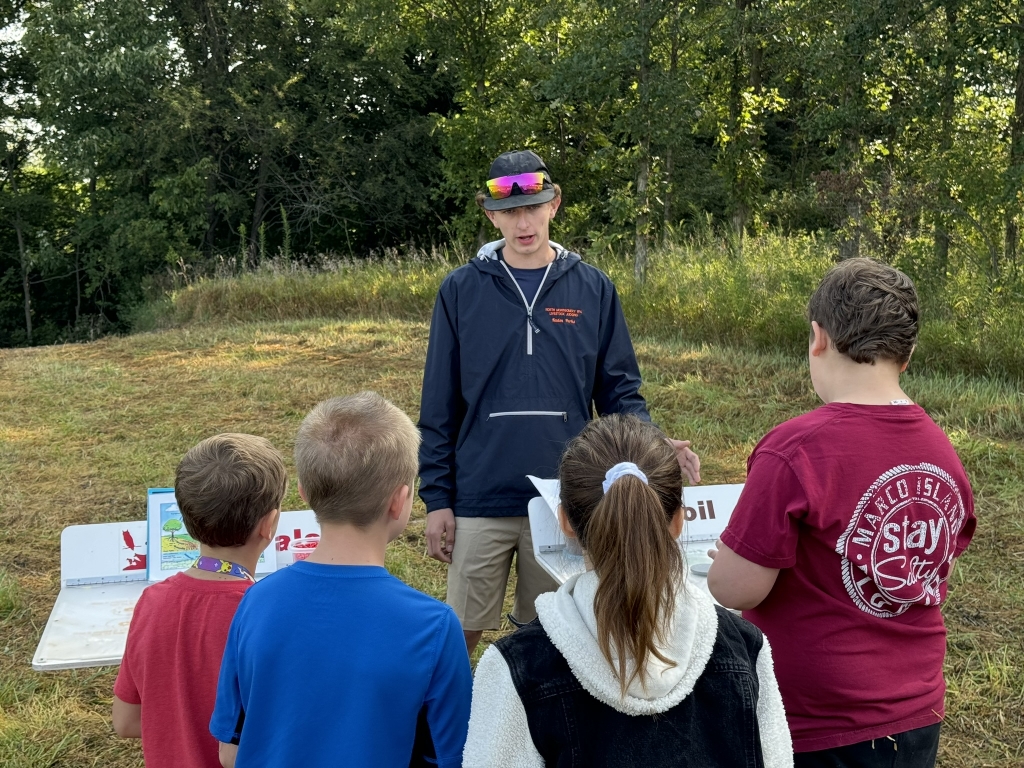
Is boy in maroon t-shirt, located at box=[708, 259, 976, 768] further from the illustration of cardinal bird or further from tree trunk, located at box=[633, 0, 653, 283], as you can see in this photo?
tree trunk, located at box=[633, 0, 653, 283]

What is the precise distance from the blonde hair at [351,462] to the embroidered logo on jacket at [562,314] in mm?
1151

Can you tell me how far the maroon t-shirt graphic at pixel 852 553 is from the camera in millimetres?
1734

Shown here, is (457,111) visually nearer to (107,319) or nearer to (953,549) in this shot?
(107,319)

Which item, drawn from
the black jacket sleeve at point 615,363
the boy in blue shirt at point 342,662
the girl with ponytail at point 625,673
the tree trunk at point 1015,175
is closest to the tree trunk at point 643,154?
the tree trunk at point 1015,175

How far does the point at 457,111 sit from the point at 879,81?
10762mm

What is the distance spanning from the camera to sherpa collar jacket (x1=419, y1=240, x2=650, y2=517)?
277 centimetres

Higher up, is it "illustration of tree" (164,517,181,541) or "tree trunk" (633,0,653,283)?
"tree trunk" (633,0,653,283)

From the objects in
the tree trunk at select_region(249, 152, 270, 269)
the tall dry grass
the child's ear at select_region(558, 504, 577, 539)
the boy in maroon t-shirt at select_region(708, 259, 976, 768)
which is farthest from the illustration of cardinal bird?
the tree trunk at select_region(249, 152, 270, 269)

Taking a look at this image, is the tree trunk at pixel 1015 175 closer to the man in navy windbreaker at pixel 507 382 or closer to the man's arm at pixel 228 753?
the man in navy windbreaker at pixel 507 382

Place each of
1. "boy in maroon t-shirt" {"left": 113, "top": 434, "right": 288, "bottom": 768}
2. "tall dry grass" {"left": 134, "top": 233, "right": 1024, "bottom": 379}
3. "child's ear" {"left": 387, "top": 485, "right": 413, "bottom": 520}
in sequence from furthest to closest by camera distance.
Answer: "tall dry grass" {"left": 134, "top": 233, "right": 1024, "bottom": 379} → "boy in maroon t-shirt" {"left": 113, "top": 434, "right": 288, "bottom": 768} → "child's ear" {"left": 387, "top": 485, "right": 413, "bottom": 520}

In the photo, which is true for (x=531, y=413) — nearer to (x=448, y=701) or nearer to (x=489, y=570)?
(x=489, y=570)

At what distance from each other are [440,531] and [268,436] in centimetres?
454

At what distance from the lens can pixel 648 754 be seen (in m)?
1.40

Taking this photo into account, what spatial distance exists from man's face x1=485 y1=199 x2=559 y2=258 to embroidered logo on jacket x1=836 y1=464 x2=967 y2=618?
1359 mm
